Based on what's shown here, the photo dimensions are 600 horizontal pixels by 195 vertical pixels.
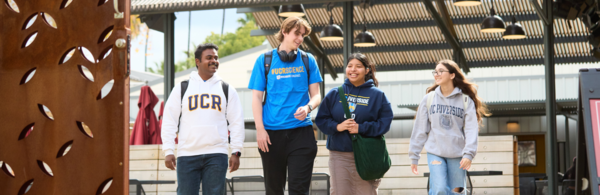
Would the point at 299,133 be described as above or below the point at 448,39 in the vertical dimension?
below

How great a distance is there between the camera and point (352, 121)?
187 inches

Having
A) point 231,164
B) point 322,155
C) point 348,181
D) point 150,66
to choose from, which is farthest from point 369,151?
point 150,66

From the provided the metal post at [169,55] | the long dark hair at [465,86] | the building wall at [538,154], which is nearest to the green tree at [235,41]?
the building wall at [538,154]

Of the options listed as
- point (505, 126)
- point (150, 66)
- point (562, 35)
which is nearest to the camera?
point (562, 35)

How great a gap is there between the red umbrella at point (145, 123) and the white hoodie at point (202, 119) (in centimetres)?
588

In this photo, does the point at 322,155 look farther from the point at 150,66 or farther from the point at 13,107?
the point at 150,66

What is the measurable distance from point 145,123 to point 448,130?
6.38 m

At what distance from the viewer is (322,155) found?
29.0ft

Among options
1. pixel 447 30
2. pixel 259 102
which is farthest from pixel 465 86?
pixel 447 30

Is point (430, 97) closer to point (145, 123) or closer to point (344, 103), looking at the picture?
point (344, 103)

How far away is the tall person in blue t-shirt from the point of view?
4516 mm

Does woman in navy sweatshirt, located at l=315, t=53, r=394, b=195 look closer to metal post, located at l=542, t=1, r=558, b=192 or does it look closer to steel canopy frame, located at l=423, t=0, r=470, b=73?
metal post, located at l=542, t=1, r=558, b=192

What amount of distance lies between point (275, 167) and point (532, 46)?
45.4 ft

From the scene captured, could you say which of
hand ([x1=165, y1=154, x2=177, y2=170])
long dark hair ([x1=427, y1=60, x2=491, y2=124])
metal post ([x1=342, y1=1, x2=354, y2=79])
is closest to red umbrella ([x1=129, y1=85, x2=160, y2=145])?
metal post ([x1=342, y1=1, x2=354, y2=79])
